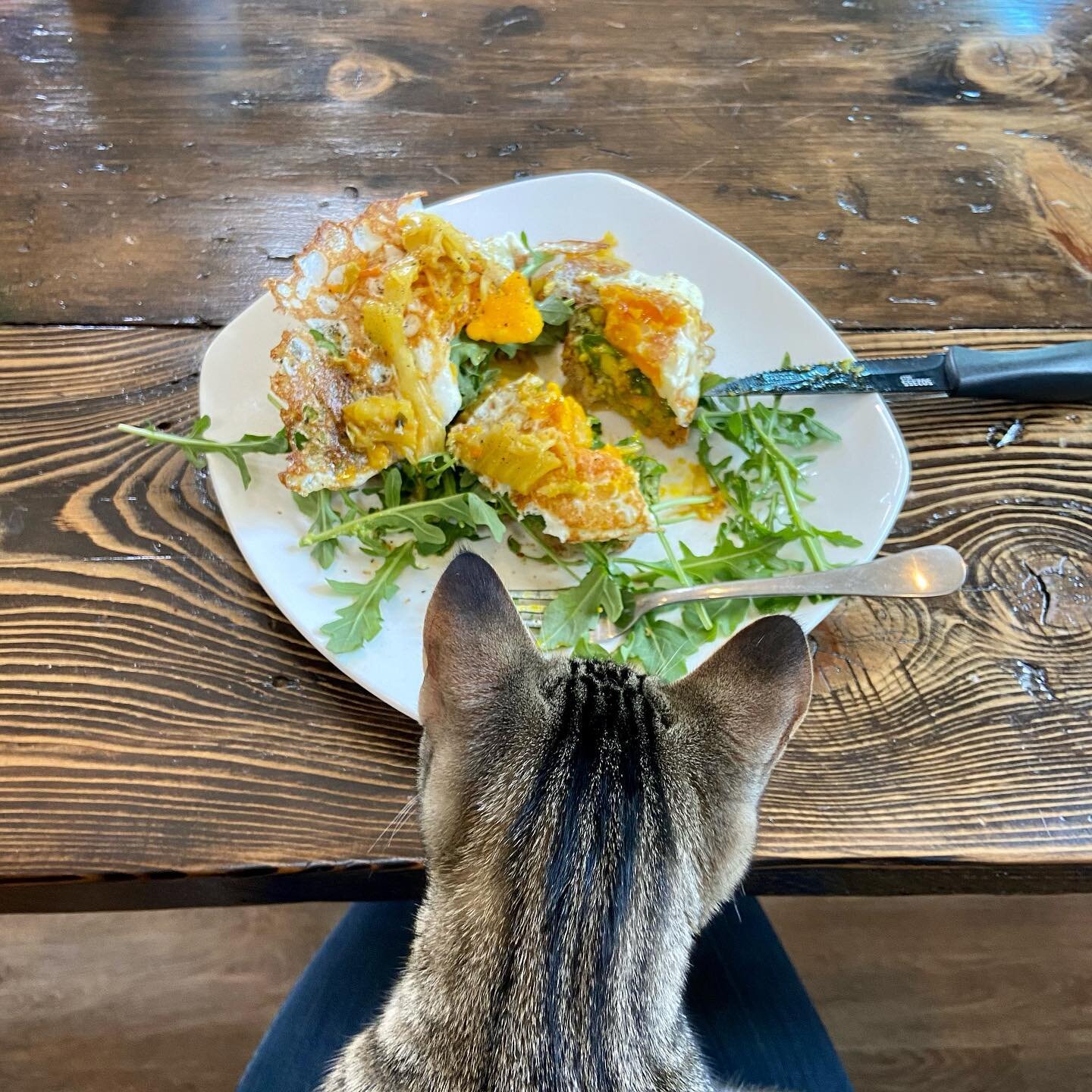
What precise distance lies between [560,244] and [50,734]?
1082 mm

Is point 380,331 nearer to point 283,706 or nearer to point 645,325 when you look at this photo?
point 645,325

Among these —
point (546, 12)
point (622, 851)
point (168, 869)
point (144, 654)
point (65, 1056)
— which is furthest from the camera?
point (65, 1056)

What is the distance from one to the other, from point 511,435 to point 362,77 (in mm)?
885

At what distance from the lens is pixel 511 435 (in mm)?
1210

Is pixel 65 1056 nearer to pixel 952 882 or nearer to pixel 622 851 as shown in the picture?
pixel 622 851

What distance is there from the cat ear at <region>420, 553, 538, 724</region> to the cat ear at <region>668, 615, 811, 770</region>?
0.73ft

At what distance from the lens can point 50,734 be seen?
1.19m

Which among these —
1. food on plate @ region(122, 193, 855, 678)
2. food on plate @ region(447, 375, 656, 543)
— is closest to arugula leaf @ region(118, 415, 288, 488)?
food on plate @ region(122, 193, 855, 678)

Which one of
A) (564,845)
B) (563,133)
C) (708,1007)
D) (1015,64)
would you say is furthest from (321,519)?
(1015,64)

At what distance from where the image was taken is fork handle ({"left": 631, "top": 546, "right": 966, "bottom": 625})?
119cm

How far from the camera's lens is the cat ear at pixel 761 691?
85 centimetres

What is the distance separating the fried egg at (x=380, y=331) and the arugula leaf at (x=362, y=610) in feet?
0.46

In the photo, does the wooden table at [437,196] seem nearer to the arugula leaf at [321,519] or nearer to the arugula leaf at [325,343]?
the arugula leaf at [321,519]

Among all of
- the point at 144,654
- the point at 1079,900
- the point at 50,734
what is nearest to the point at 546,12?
the point at 144,654
